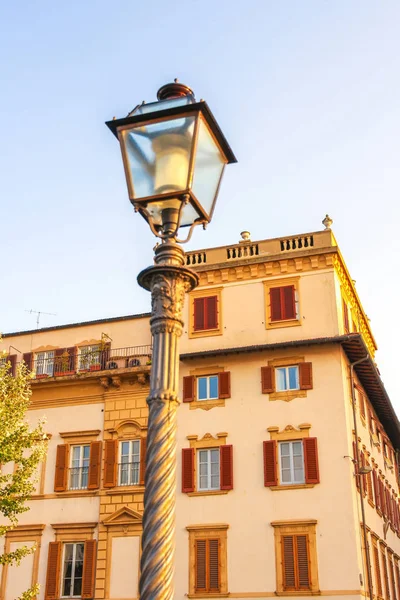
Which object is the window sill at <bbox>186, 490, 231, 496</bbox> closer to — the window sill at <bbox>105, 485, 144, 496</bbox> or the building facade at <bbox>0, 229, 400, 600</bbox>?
the building facade at <bbox>0, 229, 400, 600</bbox>

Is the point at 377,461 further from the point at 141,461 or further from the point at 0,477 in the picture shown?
the point at 0,477

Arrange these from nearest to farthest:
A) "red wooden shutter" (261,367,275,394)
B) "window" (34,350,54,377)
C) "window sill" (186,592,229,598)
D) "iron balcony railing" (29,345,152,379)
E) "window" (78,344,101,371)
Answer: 1. "window sill" (186,592,229,598)
2. "red wooden shutter" (261,367,275,394)
3. "iron balcony railing" (29,345,152,379)
4. "window" (78,344,101,371)
5. "window" (34,350,54,377)

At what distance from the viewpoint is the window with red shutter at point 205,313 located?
109 ft

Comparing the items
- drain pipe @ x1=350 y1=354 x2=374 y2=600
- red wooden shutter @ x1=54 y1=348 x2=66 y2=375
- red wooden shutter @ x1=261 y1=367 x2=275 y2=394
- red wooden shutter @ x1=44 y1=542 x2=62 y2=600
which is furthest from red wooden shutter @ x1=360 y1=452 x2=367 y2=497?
red wooden shutter @ x1=54 y1=348 x2=66 y2=375

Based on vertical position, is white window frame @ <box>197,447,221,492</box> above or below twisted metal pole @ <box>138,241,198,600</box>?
above

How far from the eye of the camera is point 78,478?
32.3 m

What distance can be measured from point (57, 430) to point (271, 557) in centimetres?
1102

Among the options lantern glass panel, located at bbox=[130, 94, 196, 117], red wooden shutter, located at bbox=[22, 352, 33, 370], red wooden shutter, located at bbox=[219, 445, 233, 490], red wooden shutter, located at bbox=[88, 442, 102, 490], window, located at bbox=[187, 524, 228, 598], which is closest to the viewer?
lantern glass panel, located at bbox=[130, 94, 196, 117]

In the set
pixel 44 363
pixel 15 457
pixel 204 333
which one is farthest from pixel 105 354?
pixel 15 457

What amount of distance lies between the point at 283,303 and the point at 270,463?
6793 millimetres

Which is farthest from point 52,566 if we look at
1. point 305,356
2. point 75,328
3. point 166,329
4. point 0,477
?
point 166,329

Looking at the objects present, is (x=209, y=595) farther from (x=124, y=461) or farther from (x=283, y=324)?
(x=283, y=324)

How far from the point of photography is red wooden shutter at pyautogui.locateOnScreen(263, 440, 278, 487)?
29328 mm

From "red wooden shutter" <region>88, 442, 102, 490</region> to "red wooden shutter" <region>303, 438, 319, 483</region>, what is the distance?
885cm
